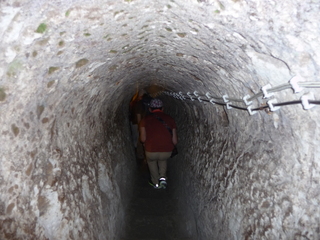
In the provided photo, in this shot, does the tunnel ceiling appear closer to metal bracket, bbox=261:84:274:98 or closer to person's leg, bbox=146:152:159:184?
metal bracket, bbox=261:84:274:98

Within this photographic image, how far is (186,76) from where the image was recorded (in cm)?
368

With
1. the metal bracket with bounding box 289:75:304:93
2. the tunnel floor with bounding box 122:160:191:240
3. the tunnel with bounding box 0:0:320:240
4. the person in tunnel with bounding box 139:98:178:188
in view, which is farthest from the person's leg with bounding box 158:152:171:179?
the metal bracket with bounding box 289:75:304:93

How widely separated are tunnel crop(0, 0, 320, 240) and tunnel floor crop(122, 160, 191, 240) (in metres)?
1.45

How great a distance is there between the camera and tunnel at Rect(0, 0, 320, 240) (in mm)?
1497

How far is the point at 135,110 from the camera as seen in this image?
27.9 ft

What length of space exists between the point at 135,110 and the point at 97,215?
17.5 ft

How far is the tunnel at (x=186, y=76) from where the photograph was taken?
4.91 ft

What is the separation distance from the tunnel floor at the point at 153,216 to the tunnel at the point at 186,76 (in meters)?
1.45

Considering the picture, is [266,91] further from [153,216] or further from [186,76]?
[153,216]

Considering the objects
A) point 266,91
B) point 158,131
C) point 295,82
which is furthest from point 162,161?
point 295,82

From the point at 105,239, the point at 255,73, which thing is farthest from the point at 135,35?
the point at 105,239

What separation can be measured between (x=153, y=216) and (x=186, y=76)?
9.96 ft

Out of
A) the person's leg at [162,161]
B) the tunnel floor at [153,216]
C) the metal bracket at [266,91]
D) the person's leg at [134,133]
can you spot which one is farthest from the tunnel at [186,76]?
the person's leg at [134,133]

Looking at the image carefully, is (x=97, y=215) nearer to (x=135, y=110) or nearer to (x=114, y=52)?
(x=114, y=52)
